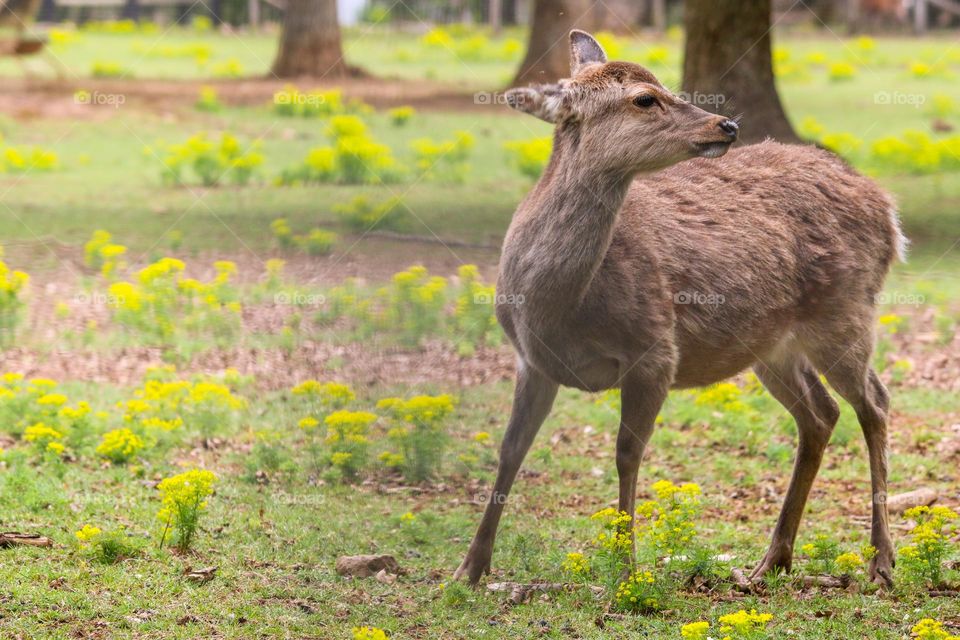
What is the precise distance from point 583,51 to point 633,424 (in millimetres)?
1702

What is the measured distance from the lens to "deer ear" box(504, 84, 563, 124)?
4965mm

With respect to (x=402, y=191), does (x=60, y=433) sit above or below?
below

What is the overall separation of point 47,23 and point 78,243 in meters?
15.5

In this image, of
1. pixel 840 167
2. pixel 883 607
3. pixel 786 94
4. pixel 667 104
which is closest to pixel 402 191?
pixel 840 167

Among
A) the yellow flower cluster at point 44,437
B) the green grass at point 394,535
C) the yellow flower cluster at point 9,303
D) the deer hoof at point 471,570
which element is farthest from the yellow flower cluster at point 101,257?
the deer hoof at point 471,570

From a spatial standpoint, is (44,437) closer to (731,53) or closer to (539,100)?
(539,100)

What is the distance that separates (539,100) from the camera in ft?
16.6

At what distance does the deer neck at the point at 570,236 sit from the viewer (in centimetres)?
522

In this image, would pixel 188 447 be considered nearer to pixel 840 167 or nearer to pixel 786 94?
pixel 840 167

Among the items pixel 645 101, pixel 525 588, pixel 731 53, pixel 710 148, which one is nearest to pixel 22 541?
pixel 525 588

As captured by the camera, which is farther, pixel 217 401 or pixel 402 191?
pixel 402 191

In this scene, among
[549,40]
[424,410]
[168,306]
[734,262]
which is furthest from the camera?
[549,40]

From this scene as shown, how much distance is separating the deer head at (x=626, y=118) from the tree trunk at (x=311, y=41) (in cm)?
1236

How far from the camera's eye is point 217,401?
24.3ft
